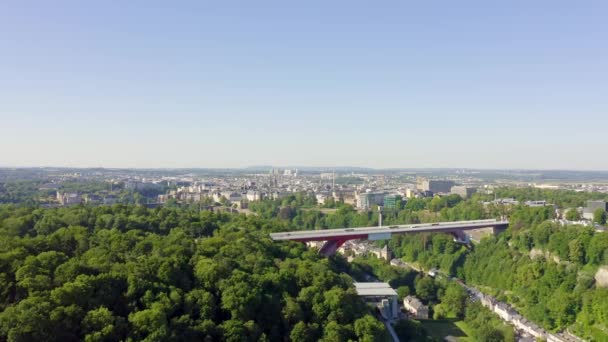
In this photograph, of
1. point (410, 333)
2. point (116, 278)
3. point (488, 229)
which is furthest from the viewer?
point (488, 229)

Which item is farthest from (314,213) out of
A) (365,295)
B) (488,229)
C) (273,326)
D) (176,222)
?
(273,326)

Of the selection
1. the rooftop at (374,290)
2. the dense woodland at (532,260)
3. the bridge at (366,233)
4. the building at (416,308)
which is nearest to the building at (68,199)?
the dense woodland at (532,260)

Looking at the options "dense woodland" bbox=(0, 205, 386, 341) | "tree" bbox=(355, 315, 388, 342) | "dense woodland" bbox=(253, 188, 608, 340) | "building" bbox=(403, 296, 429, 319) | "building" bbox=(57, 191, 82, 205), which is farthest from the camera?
"building" bbox=(57, 191, 82, 205)

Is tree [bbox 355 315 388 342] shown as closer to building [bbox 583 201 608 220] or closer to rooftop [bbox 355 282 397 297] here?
rooftop [bbox 355 282 397 297]

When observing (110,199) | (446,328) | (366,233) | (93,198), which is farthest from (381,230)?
(93,198)

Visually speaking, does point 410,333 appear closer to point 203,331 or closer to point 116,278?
point 203,331

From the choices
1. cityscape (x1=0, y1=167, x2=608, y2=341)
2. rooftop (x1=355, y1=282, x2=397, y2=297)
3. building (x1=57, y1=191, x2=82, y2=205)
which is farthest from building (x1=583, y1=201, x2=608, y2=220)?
building (x1=57, y1=191, x2=82, y2=205)

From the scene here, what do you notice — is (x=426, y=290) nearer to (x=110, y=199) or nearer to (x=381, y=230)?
(x=381, y=230)
